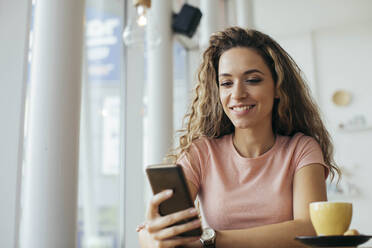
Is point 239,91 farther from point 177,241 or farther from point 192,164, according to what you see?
point 177,241

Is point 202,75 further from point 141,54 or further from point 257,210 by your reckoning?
point 141,54

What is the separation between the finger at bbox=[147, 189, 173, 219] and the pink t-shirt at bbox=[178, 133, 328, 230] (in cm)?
45

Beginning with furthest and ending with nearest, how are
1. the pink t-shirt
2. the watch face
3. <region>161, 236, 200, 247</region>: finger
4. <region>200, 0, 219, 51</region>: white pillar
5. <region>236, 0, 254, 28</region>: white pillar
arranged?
<region>236, 0, 254, 28</region>: white pillar, <region>200, 0, 219, 51</region>: white pillar, the pink t-shirt, the watch face, <region>161, 236, 200, 247</region>: finger

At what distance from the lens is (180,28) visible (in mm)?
2334

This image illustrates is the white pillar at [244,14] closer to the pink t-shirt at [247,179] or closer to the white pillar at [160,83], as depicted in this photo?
the white pillar at [160,83]

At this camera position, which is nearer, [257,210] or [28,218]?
[28,218]

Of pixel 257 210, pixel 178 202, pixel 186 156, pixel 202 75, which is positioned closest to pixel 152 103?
pixel 202 75

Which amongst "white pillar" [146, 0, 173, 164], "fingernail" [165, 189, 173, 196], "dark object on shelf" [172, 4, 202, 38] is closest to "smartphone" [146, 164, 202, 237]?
"fingernail" [165, 189, 173, 196]

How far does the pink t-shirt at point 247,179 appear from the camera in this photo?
4.15ft

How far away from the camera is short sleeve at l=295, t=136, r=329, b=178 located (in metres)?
1.28

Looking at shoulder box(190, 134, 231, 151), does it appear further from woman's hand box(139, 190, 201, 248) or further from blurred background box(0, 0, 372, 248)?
woman's hand box(139, 190, 201, 248)

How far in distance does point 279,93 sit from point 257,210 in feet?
1.47

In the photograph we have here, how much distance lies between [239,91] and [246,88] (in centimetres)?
3

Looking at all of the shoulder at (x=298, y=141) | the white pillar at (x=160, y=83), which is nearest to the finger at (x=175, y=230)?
the shoulder at (x=298, y=141)
